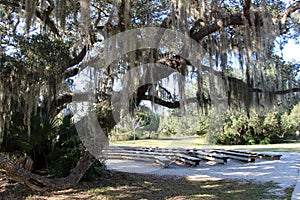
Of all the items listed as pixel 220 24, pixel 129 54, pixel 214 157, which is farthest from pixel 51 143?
pixel 214 157

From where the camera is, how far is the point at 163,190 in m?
4.64

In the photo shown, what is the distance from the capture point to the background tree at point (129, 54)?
163 inches

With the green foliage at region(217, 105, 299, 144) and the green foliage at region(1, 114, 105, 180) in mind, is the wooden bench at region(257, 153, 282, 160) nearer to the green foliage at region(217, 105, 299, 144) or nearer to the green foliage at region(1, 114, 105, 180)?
the green foliage at region(1, 114, 105, 180)

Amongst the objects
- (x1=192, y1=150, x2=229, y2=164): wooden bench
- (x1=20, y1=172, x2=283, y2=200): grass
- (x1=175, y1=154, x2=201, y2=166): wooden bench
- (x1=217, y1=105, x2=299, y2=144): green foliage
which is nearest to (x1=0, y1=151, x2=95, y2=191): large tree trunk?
(x1=20, y1=172, x2=283, y2=200): grass

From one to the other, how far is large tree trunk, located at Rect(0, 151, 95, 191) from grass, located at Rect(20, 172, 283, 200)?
0.12 meters

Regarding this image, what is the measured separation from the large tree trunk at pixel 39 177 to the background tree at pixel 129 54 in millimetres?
15

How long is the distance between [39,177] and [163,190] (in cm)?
197

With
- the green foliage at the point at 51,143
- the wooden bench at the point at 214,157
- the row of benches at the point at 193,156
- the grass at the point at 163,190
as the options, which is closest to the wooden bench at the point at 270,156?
the row of benches at the point at 193,156

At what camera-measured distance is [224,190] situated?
4.49 m

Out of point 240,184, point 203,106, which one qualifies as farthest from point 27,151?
point 240,184

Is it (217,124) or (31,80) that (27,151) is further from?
(217,124)

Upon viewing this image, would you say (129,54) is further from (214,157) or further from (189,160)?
(214,157)

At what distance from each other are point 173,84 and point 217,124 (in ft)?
38.7

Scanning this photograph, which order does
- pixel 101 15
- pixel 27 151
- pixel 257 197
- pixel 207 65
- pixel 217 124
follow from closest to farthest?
1. pixel 257 197
2. pixel 207 65
3. pixel 27 151
4. pixel 101 15
5. pixel 217 124
